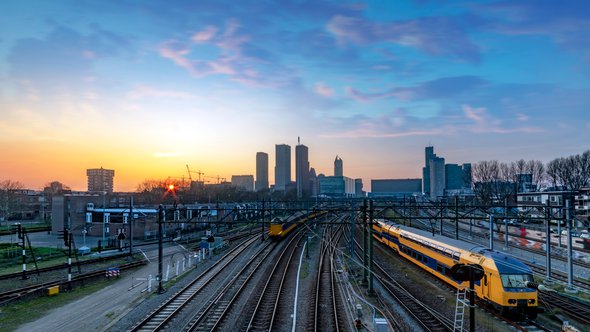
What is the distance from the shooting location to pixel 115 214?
6531cm

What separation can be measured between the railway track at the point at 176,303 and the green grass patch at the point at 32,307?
6.73m

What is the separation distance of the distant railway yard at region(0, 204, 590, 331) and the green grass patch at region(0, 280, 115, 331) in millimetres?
119

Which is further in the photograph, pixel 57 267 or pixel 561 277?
pixel 57 267

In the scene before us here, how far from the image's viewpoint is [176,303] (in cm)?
2355

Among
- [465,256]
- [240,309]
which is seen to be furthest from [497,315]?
[240,309]

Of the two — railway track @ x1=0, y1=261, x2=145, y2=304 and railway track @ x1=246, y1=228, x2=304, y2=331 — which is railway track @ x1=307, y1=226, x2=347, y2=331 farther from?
railway track @ x1=0, y1=261, x2=145, y2=304

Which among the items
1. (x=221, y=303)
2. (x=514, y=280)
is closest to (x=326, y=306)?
(x=221, y=303)

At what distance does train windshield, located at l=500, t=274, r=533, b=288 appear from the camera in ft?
65.4

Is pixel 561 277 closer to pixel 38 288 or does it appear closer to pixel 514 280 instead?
pixel 514 280

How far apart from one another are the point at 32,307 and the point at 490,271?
88.3 feet

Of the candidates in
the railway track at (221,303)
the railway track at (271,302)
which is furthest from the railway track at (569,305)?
the railway track at (221,303)

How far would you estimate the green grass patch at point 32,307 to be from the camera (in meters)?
20.8

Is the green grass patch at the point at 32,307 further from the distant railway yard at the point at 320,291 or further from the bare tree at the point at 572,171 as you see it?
the bare tree at the point at 572,171

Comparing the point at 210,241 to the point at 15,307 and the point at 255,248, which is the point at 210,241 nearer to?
the point at 255,248
